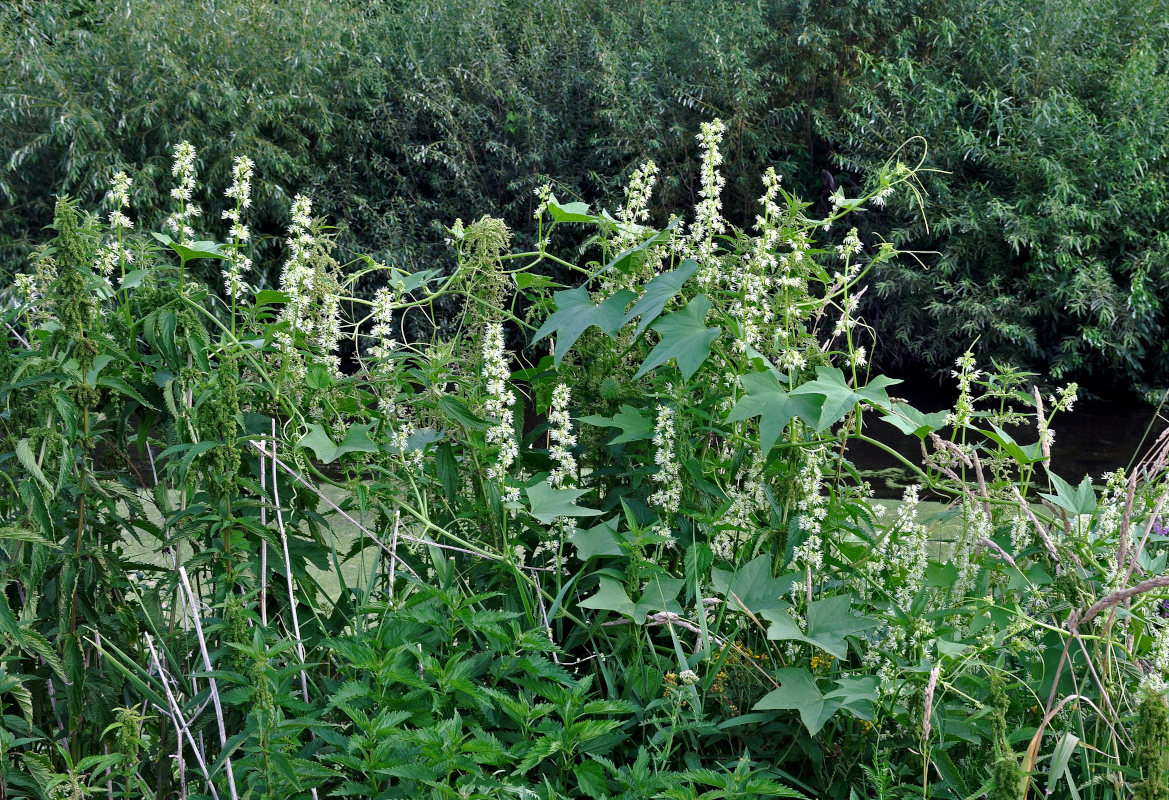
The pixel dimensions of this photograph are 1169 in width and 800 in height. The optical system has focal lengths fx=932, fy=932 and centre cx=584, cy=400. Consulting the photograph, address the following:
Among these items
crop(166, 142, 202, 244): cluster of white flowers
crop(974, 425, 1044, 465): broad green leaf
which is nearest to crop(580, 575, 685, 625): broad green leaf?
crop(974, 425, 1044, 465): broad green leaf

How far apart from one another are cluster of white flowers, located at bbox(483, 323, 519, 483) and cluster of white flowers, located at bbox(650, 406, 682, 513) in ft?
0.59

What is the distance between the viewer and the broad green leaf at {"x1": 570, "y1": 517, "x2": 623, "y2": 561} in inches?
44.1

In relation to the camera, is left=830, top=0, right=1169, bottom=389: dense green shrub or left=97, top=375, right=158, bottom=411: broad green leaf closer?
left=97, top=375, right=158, bottom=411: broad green leaf

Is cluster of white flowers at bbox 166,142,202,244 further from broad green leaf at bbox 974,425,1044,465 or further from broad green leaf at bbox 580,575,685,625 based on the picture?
broad green leaf at bbox 974,425,1044,465

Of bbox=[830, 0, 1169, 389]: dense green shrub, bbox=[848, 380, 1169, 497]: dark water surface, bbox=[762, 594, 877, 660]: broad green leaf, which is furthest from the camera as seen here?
bbox=[830, 0, 1169, 389]: dense green shrub

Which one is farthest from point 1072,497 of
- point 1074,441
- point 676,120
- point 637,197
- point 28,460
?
point 676,120

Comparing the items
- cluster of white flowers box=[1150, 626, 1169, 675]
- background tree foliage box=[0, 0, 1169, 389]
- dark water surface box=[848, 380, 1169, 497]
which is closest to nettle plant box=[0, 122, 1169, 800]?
cluster of white flowers box=[1150, 626, 1169, 675]

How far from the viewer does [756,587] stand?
109cm

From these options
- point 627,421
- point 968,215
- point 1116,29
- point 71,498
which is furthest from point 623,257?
point 1116,29

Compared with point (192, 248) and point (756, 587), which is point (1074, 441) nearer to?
point (756, 587)

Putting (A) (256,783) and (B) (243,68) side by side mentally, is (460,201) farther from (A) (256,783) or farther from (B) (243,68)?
(A) (256,783)

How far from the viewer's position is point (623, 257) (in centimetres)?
119

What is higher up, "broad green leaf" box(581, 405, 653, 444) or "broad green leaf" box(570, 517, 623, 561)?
"broad green leaf" box(581, 405, 653, 444)

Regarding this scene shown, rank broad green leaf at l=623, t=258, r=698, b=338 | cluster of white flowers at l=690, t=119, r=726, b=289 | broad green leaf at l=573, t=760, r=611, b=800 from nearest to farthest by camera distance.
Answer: broad green leaf at l=573, t=760, r=611, b=800
broad green leaf at l=623, t=258, r=698, b=338
cluster of white flowers at l=690, t=119, r=726, b=289
